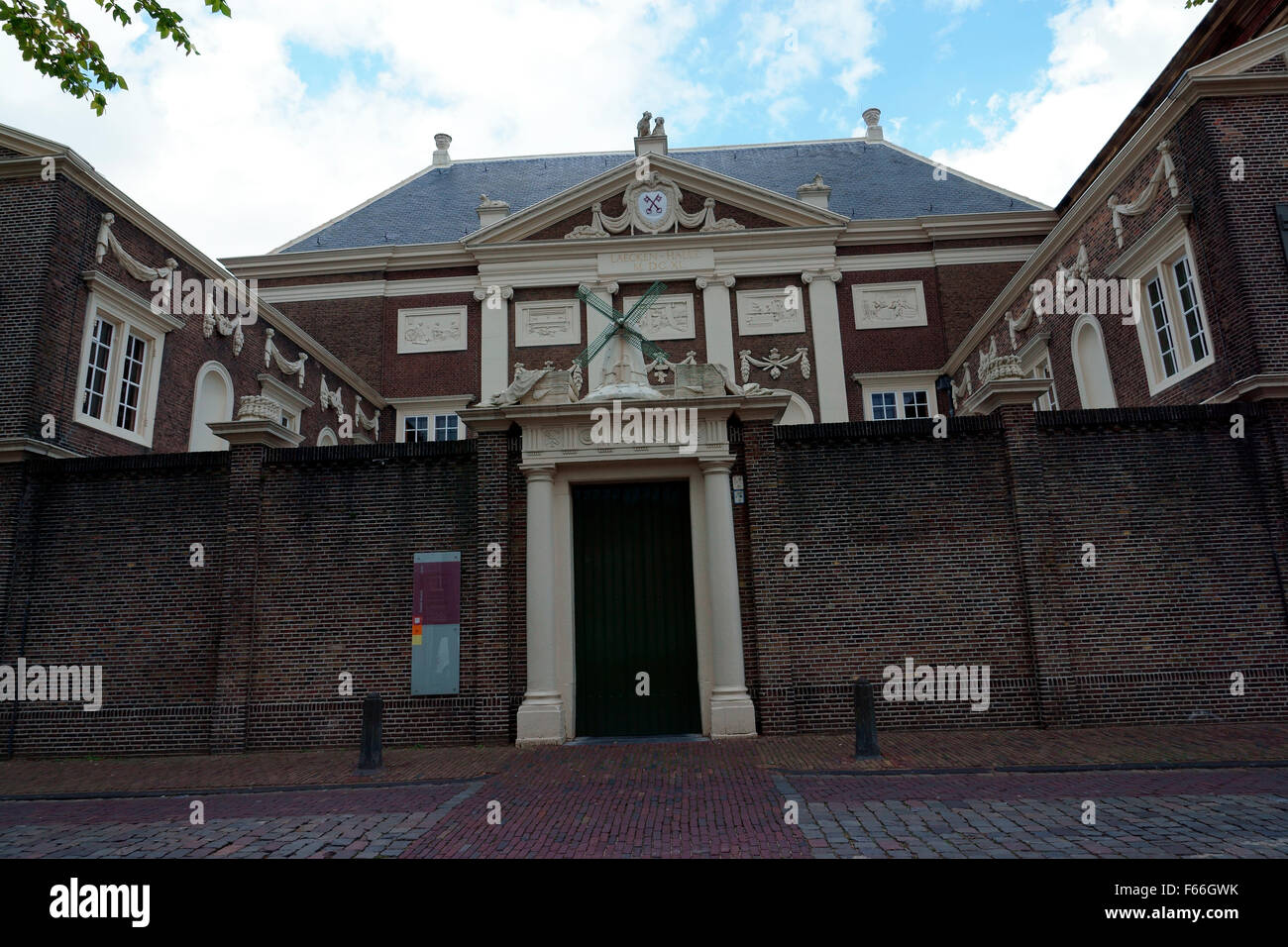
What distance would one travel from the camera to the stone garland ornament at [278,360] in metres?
19.4

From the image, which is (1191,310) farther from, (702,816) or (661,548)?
(702,816)

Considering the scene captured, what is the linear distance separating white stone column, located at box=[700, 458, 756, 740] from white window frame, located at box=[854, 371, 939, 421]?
53.0 ft

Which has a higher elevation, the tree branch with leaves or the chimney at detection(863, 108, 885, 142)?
the chimney at detection(863, 108, 885, 142)

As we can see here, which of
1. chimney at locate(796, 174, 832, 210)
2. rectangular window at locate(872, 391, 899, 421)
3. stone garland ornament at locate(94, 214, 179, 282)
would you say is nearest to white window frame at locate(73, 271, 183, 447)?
stone garland ornament at locate(94, 214, 179, 282)

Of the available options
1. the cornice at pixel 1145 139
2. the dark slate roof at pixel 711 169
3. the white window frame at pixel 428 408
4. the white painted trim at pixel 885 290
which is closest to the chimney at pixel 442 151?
the dark slate roof at pixel 711 169

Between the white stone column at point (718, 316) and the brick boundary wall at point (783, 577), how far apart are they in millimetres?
14955

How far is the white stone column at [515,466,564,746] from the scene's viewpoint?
9805 mm

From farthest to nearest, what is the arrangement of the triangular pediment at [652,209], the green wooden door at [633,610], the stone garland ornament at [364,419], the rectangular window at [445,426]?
the triangular pediment at [652,209], the rectangular window at [445,426], the stone garland ornament at [364,419], the green wooden door at [633,610]

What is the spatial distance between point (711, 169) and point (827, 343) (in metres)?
11.1

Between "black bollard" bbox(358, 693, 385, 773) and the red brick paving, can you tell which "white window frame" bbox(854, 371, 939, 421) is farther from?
"black bollard" bbox(358, 693, 385, 773)

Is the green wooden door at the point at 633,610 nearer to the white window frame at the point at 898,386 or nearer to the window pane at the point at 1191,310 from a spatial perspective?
the window pane at the point at 1191,310

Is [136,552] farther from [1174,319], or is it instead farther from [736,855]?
[1174,319]

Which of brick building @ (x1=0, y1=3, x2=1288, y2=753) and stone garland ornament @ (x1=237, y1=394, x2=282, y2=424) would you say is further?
stone garland ornament @ (x1=237, y1=394, x2=282, y2=424)

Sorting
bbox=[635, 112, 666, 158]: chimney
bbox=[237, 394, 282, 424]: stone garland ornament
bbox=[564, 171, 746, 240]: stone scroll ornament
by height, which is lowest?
bbox=[237, 394, 282, 424]: stone garland ornament
